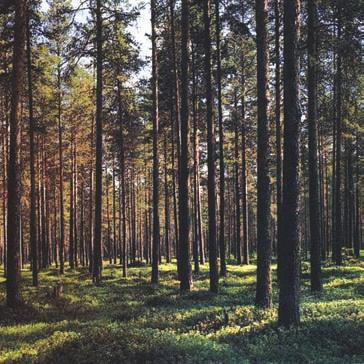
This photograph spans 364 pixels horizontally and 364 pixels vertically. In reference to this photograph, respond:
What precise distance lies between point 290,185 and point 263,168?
307 cm

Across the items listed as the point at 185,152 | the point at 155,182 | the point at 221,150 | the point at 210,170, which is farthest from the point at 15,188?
the point at 221,150

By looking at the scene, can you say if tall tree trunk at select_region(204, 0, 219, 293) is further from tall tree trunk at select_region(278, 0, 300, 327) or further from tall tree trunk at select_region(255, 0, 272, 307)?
tall tree trunk at select_region(278, 0, 300, 327)

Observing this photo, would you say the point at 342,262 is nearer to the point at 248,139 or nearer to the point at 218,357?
the point at 248,139

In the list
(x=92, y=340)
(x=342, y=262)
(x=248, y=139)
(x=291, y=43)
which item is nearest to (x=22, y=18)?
(x=291, y=43)

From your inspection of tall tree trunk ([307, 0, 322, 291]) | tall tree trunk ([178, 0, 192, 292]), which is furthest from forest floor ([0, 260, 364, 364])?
tall tree trunk ([307, 0, 322, 291])

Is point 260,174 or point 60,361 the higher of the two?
point 260,174

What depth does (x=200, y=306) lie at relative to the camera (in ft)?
46.2

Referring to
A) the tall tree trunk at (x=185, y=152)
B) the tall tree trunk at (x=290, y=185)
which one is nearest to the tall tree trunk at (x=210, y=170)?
the tall tree trunk at (x=185, y=152)

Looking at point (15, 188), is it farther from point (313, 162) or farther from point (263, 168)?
point (313, 162)

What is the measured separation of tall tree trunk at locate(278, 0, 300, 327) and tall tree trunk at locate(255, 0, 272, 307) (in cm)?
278

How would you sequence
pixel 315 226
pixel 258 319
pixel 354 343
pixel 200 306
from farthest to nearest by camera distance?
pixel 315 226 < pixel 200 306 < pixel 258 319 < pixel 354 343

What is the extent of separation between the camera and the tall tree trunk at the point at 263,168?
42.2 feet

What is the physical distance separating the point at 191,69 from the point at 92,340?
19.2 meters

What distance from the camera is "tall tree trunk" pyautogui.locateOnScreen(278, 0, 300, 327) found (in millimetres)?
9875
